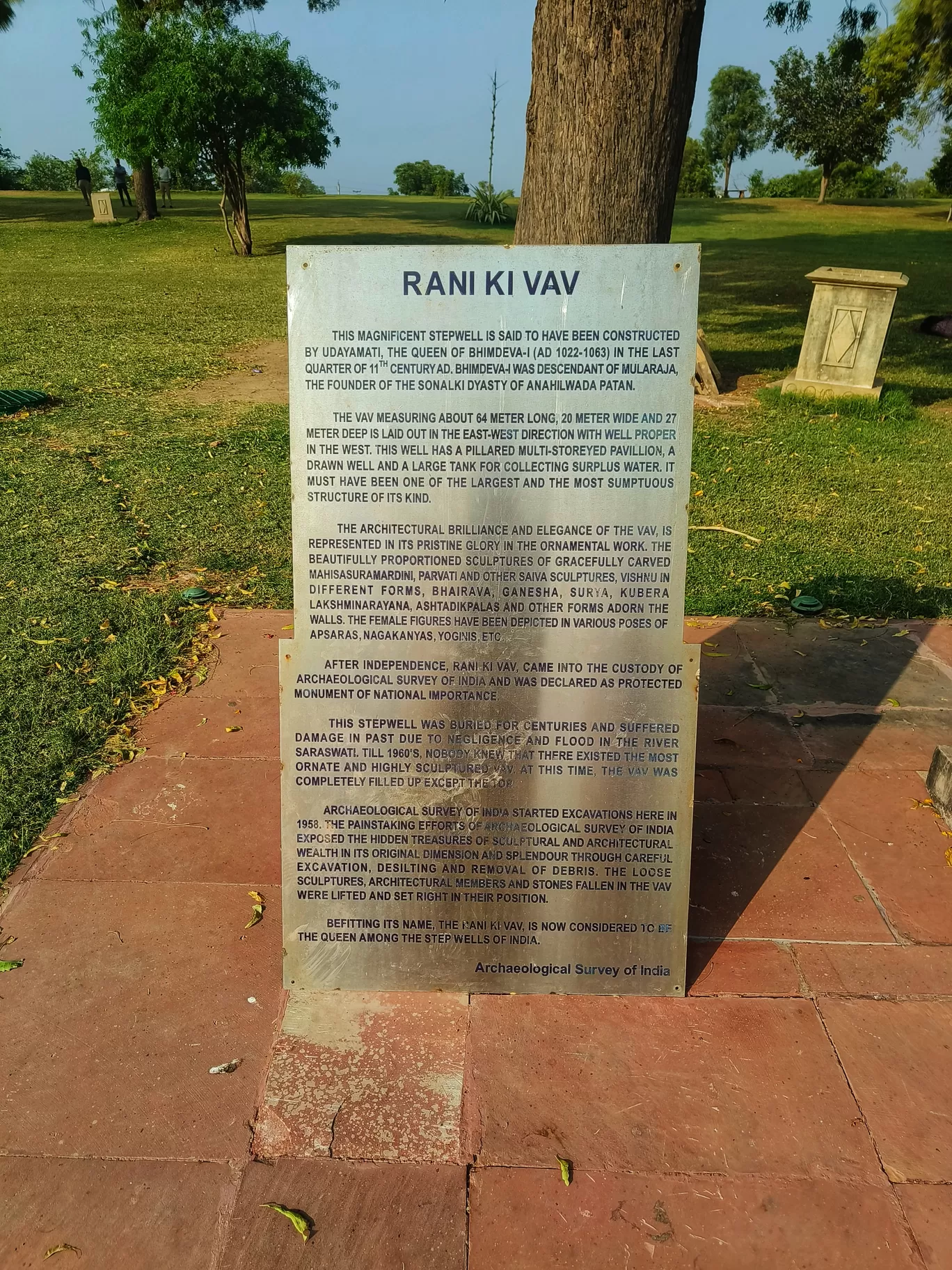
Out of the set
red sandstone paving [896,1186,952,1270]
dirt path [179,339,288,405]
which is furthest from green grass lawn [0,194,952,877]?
red sandstone paving [896,1186,952,1270]

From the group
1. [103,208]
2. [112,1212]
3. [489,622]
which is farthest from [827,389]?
[103,208]

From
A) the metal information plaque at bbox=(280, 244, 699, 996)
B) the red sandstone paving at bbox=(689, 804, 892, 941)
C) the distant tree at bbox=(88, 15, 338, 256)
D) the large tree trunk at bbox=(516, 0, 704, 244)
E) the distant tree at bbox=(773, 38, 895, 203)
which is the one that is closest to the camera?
the metal information plaque at bbox=(280, 244, 699, 996)

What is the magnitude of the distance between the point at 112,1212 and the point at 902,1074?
1833mm

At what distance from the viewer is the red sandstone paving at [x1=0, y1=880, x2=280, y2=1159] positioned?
7.09ft

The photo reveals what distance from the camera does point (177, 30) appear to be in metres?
18.9

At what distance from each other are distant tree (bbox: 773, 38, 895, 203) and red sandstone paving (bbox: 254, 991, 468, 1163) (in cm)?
4409

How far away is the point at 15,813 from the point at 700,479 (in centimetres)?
553

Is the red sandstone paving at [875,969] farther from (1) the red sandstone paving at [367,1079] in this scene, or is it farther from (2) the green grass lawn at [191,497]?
(2) the green grass lawn at [191,497]

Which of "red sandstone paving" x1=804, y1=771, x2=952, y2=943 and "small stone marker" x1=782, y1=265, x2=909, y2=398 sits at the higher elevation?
"small stone marker" x1=782, y1=265, x2=909, y2=398

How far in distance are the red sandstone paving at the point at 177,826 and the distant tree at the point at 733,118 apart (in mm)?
60492

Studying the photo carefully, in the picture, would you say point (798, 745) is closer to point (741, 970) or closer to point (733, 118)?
point (741, 970)

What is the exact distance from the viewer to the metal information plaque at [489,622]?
2.24m

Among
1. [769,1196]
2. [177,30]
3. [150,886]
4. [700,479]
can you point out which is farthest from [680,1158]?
[177,30]

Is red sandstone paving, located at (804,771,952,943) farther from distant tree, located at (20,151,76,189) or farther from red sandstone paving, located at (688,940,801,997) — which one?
distant tree, located at (20,151,76,189)
